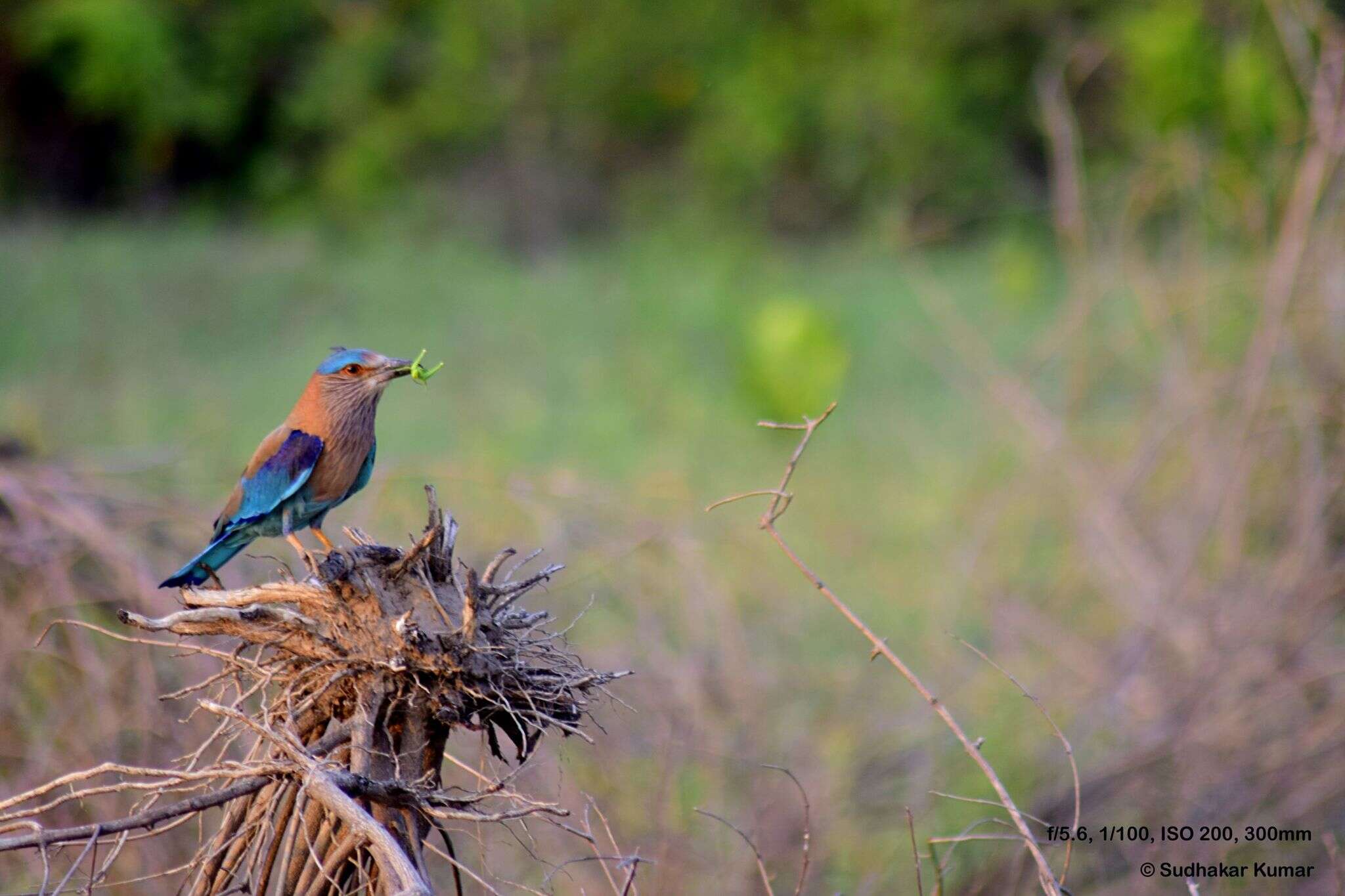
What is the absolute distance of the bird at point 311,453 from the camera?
2.24 meters

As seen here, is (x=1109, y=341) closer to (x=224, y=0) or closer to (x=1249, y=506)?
(x=1249, y=506)

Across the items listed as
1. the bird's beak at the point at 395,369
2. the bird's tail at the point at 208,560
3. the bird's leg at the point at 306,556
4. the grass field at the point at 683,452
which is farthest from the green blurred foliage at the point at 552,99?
the bird's leg at the point at 306,556

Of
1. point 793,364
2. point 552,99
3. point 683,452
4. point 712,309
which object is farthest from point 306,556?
point 552,99

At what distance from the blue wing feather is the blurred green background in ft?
2.28

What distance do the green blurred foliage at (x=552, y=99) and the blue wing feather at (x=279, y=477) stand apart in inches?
579

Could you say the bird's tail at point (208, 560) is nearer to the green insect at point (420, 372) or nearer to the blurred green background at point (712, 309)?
the green insect at point (420, 372)

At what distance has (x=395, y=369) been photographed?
7.36ft

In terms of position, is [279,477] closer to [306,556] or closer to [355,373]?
[355,373]

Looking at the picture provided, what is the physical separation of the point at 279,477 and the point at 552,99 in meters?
17.9

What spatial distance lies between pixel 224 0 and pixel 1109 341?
14.5 metres

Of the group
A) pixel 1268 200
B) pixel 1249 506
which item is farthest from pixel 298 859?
pixel 1268 200

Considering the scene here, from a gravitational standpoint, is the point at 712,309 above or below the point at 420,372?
above

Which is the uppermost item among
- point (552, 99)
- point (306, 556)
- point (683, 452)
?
point (552, 99)

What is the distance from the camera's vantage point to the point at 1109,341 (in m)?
7.60
